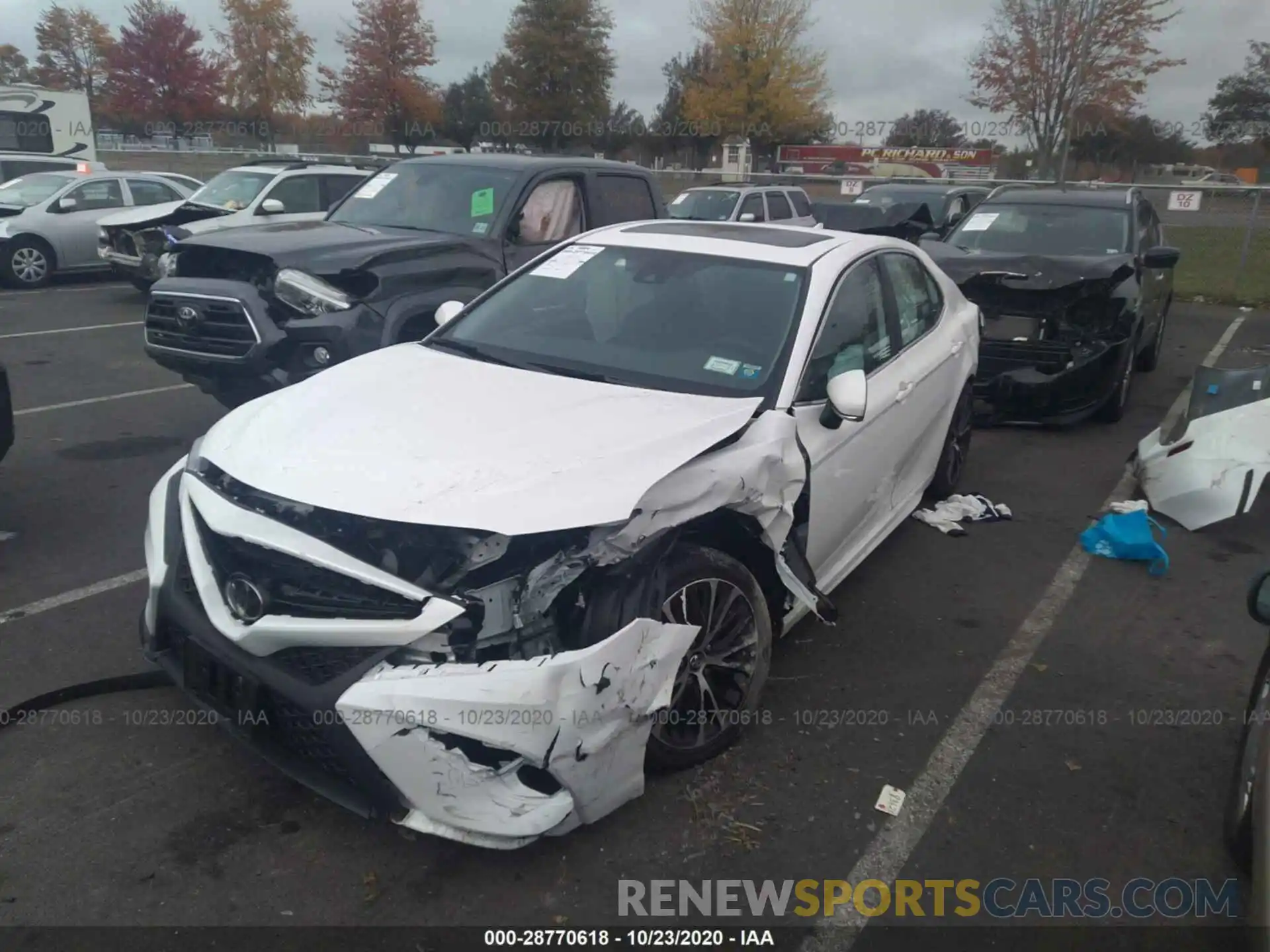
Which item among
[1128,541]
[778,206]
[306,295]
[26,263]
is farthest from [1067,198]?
[26,263]

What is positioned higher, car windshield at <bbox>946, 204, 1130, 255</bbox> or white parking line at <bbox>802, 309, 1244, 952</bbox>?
car windshield at <bbox>946, 204, 1130, 255</bbox>

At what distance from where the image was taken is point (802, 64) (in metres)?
35.8

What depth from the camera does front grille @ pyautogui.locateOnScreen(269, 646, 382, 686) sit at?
2.61 m

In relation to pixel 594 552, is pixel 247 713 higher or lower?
lower

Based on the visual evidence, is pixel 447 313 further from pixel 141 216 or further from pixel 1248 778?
pixel 141 216

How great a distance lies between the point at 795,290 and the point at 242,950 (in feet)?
9.93

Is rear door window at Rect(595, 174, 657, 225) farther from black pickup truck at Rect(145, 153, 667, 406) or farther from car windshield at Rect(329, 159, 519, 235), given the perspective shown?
car windshield at Rect(329, 159, 519, 235)

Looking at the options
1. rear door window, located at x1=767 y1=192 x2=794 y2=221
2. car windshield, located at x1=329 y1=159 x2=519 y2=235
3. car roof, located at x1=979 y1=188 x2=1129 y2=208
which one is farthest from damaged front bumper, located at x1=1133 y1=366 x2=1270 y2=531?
rear door window, located at x1=767 y1=192 x2=794 y2=221

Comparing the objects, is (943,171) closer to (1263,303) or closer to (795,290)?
(1263,303)

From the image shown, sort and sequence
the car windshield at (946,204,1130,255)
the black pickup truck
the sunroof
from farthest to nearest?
the car windshield at (946,204,1130,255)
the black pickup truck
the sunroof

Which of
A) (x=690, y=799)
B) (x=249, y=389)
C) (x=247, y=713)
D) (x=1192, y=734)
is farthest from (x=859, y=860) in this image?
(x=249, y=389)

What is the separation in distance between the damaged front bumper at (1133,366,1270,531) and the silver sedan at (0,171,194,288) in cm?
1276

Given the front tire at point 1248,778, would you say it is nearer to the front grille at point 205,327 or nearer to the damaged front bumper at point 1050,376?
the damaged front bumper at point 1050,376

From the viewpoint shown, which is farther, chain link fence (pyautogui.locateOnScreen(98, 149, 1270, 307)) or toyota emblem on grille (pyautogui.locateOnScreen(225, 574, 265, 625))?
chain link fence (pyautogui.locateOnScreen(98, 149, 1270, 307))
